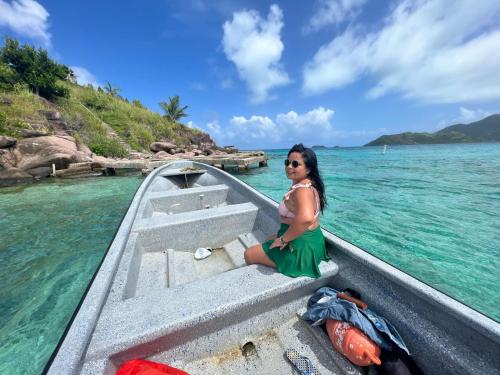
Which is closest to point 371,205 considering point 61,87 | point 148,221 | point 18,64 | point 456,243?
point 456,243

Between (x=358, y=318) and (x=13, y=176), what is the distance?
1567cm

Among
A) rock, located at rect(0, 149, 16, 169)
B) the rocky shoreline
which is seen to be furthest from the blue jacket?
rock, located at rect(0, 149, 16, 169)

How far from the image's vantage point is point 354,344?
1.40m

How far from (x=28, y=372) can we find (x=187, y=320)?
76.1 inches

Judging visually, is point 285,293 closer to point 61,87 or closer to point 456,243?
point 456,243

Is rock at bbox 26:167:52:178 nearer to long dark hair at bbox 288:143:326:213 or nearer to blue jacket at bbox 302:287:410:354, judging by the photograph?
long dark hair at bbox 288:143:326:213

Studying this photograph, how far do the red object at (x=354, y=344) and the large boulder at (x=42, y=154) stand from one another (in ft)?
50.1

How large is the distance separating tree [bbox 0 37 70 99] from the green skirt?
24.4 m

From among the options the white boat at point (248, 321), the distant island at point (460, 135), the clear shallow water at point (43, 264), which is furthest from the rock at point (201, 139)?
the distant island at point (460, 135)

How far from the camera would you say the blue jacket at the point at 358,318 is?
1376 millimetres

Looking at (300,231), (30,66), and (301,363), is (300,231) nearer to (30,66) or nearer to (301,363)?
(301,363)

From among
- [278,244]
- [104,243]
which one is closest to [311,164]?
[278,244]

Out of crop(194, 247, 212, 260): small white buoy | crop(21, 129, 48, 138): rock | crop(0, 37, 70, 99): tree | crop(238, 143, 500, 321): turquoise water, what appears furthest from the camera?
crop(0, 37, 70, 99): tree

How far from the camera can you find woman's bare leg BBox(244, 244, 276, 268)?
1978 mm
